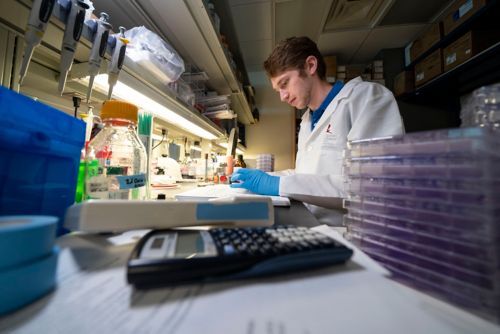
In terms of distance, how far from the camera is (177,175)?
1480 millimetres

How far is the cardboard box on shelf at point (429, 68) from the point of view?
1.96 metres

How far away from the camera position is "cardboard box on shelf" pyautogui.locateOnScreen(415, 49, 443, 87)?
196 cm

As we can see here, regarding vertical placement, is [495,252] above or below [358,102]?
below

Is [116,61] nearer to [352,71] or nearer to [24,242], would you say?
[24,242]

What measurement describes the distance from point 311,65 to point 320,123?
49 cm

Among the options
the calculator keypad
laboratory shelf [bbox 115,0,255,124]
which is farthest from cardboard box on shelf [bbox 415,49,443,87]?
the calculator keypad

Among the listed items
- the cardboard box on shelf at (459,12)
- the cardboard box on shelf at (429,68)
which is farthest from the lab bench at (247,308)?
the cardboard box on shelf at (429,68)

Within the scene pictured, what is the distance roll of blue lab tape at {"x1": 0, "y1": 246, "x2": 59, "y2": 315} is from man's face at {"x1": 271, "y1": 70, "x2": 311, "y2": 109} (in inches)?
59.6

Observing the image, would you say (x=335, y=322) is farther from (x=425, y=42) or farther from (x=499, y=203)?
(x=425, y=42)

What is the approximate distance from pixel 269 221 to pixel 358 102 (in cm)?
99

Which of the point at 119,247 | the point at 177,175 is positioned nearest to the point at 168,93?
the point at 177,175

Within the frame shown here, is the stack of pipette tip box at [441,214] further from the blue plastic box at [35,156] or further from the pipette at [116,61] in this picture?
the pipette at [116,61]

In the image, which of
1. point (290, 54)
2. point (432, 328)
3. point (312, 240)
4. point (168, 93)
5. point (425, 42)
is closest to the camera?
point (432, 328)

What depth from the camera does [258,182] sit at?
0.97 metres
